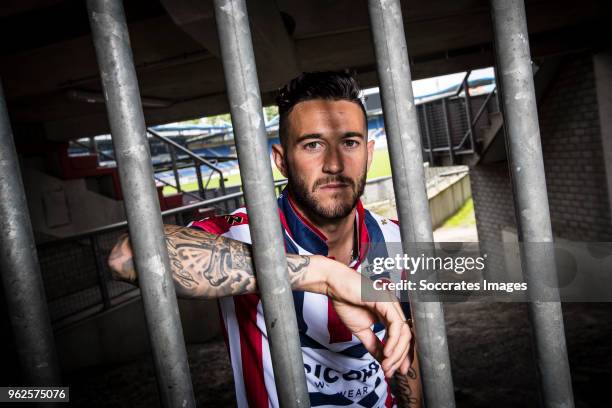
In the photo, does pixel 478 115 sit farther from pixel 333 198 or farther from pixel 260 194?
pixel 260 194

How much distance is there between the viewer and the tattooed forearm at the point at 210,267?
1151 millimetres

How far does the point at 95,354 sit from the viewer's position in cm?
492

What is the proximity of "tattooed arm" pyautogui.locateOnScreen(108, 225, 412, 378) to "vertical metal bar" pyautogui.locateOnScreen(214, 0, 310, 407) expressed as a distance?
0.91ft

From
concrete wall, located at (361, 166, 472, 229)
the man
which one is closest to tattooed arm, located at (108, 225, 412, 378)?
the man

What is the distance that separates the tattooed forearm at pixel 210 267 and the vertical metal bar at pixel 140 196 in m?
0.36

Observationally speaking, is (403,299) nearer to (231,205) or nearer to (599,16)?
(599,16)

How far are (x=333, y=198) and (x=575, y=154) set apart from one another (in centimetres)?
570

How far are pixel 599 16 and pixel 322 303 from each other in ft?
16.4

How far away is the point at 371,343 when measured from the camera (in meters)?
1.12

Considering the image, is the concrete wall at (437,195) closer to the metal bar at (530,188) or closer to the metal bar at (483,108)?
the metal bar at (483,108)

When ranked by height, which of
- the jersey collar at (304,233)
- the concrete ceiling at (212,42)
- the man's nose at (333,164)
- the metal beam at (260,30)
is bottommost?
the jersey collar at (304,233)

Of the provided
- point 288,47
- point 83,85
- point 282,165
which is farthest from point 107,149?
point 282,165

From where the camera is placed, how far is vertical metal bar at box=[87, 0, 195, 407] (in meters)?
0.74

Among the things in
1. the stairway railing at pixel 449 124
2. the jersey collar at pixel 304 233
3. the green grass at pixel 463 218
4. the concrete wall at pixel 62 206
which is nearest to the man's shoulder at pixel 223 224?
the jersey collar at pixel 304 233
